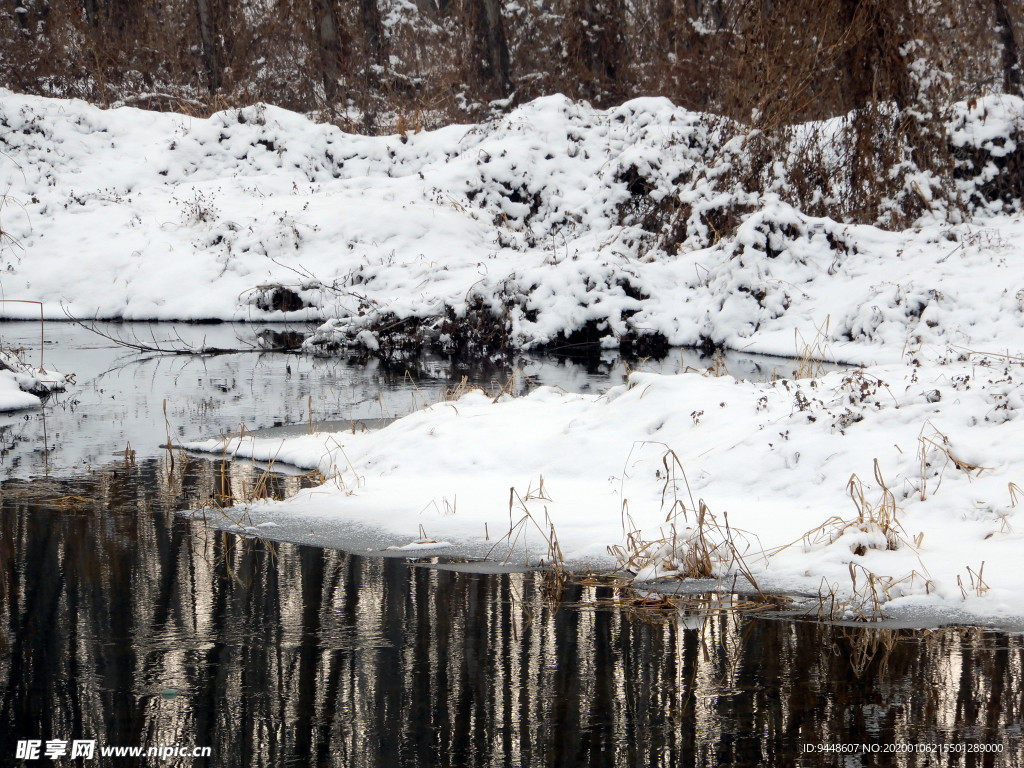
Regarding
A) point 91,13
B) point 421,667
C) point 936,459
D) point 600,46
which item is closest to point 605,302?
point 936,459

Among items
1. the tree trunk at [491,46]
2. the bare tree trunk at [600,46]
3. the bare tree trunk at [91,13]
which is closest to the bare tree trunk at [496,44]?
the tree trunk at [491,46]

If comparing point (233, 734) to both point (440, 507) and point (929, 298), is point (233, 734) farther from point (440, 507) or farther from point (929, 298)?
point (929, 298)

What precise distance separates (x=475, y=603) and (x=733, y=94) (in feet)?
44.1

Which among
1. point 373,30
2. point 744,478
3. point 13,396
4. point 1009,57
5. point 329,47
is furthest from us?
point 373,30

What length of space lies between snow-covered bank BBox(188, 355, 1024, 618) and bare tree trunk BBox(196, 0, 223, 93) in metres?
21.5

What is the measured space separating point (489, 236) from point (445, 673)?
15.6 m

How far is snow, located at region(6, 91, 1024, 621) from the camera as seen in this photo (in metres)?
5.84

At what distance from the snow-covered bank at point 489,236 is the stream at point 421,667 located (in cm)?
816

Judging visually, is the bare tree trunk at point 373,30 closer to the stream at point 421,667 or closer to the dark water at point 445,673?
the stream at point 421,667

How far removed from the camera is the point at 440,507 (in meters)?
6.53

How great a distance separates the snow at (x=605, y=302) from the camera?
5840 millimetres

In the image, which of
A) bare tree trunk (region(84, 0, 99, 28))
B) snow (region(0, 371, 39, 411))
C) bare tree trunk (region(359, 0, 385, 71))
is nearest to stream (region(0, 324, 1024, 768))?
snow (region(0, 371, 39, 411))

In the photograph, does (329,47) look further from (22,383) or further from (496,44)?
(22,383)

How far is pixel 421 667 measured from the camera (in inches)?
164
